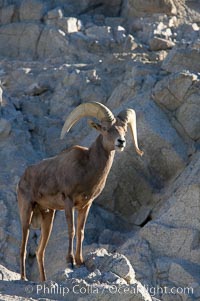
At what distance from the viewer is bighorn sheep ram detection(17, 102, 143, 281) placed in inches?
639

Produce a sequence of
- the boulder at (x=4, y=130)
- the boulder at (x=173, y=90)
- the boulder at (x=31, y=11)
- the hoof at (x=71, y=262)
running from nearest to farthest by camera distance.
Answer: the hoof at (x=71, y=262) < the boulder at (x=173, y=90) < the boulder at (x=4, y=130) < the boulder at (x=31, y=11)

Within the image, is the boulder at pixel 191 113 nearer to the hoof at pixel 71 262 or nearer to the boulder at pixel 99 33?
the boulder at pixel 99 33

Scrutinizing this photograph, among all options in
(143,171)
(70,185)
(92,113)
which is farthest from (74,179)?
(143,171)

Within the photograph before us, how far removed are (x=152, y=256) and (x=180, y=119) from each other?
4669 mm

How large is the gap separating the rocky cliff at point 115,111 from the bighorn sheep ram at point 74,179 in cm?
84

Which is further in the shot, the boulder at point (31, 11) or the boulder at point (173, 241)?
the boulder at point (31, 11)

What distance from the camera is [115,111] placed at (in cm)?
2409

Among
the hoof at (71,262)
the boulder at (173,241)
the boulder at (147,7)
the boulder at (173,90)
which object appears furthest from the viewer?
the boulder at (147,7)

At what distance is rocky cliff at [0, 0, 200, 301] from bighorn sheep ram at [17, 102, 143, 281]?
84cm

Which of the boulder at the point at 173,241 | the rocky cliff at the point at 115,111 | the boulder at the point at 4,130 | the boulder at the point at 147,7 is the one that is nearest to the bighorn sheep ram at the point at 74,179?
the rocky cliff at the point at 115,111

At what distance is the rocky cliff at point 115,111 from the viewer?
1955 cm

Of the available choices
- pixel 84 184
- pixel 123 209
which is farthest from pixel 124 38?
pixel 84 184

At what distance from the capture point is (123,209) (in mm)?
23328

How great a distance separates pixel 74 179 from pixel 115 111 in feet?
26.1
